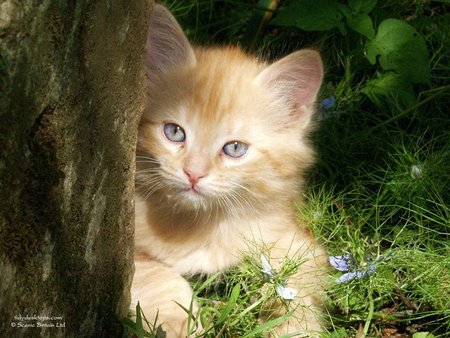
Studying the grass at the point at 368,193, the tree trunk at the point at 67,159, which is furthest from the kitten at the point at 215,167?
the tree trunk at the point at 67,159

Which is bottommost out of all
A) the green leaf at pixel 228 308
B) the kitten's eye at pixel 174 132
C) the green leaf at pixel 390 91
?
the green leaf at pixel 228 308

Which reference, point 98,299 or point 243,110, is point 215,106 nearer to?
point 243,110

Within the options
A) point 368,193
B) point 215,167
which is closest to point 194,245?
point 215,167

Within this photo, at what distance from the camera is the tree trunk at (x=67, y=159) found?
1.46 meters

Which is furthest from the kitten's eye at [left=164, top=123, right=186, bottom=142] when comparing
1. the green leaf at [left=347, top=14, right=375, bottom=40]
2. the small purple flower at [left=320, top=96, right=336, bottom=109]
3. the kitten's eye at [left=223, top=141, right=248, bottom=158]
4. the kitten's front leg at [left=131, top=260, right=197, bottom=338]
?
the green leaf at [left=347, top=14, right=375, bottom=40]

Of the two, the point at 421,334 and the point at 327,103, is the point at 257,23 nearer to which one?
the point at 327,103

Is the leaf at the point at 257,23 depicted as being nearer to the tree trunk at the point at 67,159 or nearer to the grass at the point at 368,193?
the grass at the point at 368,193

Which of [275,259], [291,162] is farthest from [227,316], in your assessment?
[291,162]

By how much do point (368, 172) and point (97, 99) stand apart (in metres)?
1.67

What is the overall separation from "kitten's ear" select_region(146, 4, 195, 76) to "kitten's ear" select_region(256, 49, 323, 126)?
321 mm

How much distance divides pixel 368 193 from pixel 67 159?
1687mm

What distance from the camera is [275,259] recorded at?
255 cm

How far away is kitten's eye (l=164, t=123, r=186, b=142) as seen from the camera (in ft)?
8.02

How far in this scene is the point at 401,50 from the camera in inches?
123
